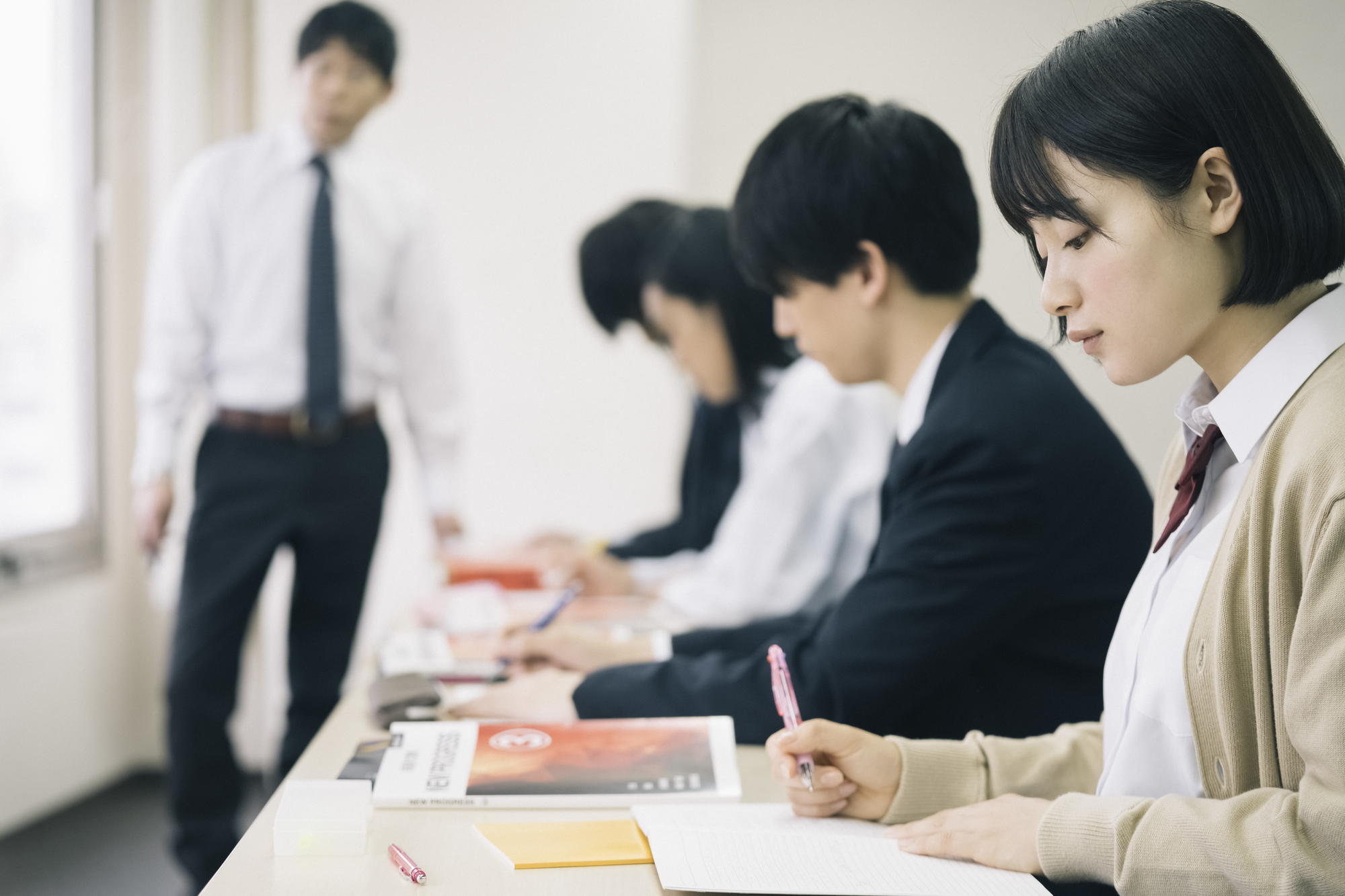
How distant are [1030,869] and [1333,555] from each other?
325 millimetres

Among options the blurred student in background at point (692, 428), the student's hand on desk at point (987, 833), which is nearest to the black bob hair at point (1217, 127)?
the student's hand on desk at point (987, 833)

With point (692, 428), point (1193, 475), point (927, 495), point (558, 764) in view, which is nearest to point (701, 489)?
point (692, 428)

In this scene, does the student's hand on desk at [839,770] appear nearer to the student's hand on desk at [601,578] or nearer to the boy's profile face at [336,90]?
the student's hand on desk at [601,578]

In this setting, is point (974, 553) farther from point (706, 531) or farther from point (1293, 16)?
point (706, 531)

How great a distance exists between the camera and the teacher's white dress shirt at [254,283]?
218 centimetres

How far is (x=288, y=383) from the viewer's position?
2.19 metres

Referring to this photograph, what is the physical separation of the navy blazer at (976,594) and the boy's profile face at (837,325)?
0.15m

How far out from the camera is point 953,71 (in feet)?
5.52

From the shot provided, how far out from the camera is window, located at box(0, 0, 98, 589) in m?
2.56

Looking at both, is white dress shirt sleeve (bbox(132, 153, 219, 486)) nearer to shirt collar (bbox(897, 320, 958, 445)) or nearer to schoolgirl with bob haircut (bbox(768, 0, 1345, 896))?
shirt collar (bbox(897, 320, 958, 445))

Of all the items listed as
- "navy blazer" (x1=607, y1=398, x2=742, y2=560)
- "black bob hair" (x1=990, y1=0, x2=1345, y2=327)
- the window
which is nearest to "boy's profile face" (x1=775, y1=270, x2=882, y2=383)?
"black bob hair" (x1=990, y1=0, x2=1345, y2=327)

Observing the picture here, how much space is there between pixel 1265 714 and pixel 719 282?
1401 mm

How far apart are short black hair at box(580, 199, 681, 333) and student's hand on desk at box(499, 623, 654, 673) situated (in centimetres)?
95

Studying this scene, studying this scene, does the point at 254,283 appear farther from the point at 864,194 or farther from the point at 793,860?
the point at 793,860
